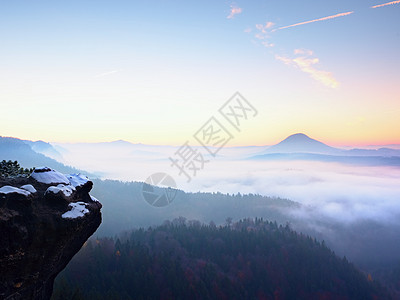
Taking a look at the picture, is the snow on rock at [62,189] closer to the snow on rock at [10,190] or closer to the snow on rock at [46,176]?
the snow on rock at [46,176]

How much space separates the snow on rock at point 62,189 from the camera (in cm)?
1473

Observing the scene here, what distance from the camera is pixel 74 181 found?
17641 mm

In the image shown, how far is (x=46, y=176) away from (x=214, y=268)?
93.9 metres

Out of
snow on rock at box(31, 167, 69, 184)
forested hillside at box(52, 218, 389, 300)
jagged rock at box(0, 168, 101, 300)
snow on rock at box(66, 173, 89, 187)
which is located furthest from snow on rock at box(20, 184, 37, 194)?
forested hillside at box(52, 218, 389, 300)

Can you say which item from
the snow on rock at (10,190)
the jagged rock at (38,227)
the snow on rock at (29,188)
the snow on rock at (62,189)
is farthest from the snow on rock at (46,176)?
the snow on rock at (10,190)

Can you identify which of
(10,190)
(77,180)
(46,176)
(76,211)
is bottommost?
(76,211)

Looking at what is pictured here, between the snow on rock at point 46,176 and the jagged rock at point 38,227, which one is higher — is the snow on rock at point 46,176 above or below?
above

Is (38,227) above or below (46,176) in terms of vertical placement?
below

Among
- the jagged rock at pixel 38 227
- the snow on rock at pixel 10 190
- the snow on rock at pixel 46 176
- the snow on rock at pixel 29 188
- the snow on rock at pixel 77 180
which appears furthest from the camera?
the snow on rock at pixel 77 180

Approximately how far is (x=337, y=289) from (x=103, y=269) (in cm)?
10522

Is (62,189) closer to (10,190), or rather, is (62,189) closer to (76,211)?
(76,211)

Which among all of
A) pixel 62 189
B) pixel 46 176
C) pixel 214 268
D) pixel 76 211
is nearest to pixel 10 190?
pixel 62 189

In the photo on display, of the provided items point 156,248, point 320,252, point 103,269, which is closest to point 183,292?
point 103,269

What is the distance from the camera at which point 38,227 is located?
527 inches
